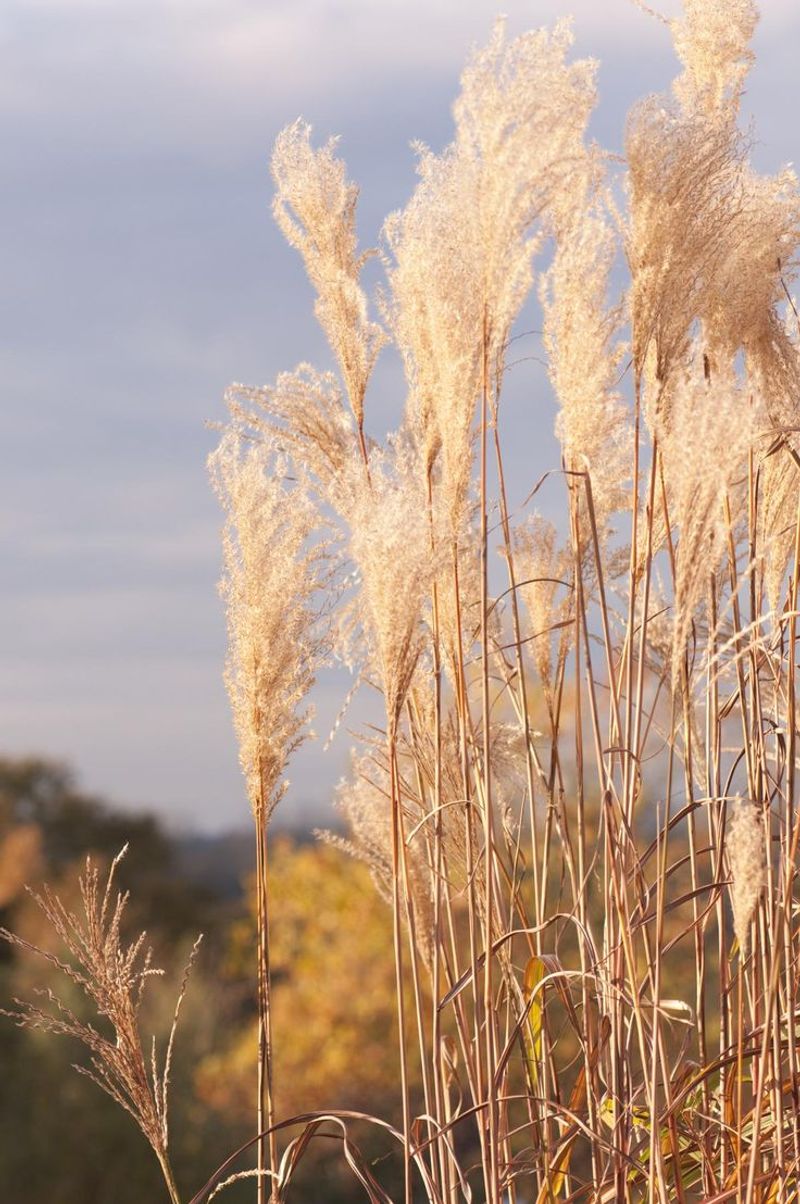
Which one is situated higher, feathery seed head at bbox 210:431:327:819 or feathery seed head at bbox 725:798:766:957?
feathery seed head at bbox 210:431:327:819

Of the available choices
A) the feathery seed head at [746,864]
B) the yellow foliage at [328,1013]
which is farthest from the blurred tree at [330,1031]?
the feathery seed head at [746,864]

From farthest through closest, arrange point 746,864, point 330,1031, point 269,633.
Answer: point 330,1031, point 269,633, point 746,864

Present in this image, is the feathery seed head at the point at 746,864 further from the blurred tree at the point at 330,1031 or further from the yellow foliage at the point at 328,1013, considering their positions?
the blurred tree at the point at 330,1031

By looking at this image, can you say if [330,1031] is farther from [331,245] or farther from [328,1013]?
[331,245]

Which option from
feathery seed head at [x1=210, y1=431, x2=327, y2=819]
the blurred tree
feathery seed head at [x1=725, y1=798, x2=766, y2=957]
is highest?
feathery seed head at [x1=210, y1=431, x2=327, y2=819]

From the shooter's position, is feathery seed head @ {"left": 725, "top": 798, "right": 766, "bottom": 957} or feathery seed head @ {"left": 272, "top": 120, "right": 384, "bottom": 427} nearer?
feathery seed head @ {"left": 725, "top": 798, "right": 766, "bottom": 957}

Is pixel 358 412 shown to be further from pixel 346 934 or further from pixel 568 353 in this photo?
pixel 346 934

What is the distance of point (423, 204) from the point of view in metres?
1.61

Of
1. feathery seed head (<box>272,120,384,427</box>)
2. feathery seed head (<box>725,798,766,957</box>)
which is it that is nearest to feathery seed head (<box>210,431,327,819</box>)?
feathery seed head (<box>272,120,384,427</box>)

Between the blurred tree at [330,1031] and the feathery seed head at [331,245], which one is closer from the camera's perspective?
the feathery seed head at [331,245]

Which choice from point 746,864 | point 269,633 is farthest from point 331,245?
point 746,864

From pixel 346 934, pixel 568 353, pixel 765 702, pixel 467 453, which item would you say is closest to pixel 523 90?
pixel 568 353

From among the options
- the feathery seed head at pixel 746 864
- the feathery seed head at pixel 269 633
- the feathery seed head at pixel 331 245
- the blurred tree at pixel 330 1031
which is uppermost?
the feathery seed head at pixel 331 245

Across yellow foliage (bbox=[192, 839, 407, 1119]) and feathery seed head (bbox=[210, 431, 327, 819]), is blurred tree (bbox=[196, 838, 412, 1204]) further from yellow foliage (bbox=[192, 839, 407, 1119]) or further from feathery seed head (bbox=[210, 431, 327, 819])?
feathery seed head (bbox=[210, 431, 327, 819])
